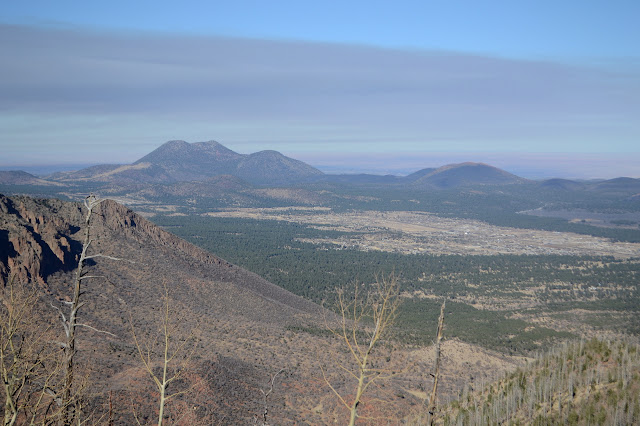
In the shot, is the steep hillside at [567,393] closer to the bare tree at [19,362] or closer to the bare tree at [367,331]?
the bare tree at [367,331]

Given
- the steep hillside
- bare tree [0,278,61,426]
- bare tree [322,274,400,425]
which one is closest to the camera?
bare tree [0,278,61,426]

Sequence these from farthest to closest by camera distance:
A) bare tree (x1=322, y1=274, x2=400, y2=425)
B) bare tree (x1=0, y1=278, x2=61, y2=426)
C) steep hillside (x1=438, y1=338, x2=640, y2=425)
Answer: steep hillside (x1=438, y1=338, x2=640, y2=425) < bare tree (x1=322, y1=274, x2=400, y2=425) < bare tree (x1=0, y1=278, x2=61, y2=426)

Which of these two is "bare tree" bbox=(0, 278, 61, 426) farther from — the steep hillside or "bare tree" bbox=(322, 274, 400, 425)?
the steep hillside

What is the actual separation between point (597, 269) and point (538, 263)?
10.6 m

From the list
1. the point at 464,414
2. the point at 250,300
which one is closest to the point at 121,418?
the point at 464,414

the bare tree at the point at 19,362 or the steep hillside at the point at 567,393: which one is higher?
the bare tree at the point at 19,362

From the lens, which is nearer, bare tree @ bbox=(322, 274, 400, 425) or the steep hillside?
bare tree @ bbox=(322, 274, 400, 425)

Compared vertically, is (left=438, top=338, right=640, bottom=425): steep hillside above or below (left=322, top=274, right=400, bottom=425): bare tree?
below

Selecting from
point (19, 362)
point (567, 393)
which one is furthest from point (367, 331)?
point (567, 393)

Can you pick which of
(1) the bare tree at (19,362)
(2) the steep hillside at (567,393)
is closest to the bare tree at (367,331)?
(2) the steep hillside at (567,393)

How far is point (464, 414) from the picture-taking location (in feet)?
66.1

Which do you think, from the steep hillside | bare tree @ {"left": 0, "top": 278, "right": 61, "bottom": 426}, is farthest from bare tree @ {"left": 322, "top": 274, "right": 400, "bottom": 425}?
bare tree @ {"left": 0, "top": 278, "right": 61, "bottom": 426}

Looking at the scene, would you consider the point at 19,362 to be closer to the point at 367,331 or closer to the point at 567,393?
the point at 367,331

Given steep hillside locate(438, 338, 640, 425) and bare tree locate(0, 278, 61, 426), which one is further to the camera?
steep hillside locate(438, 338, 640, 425)
